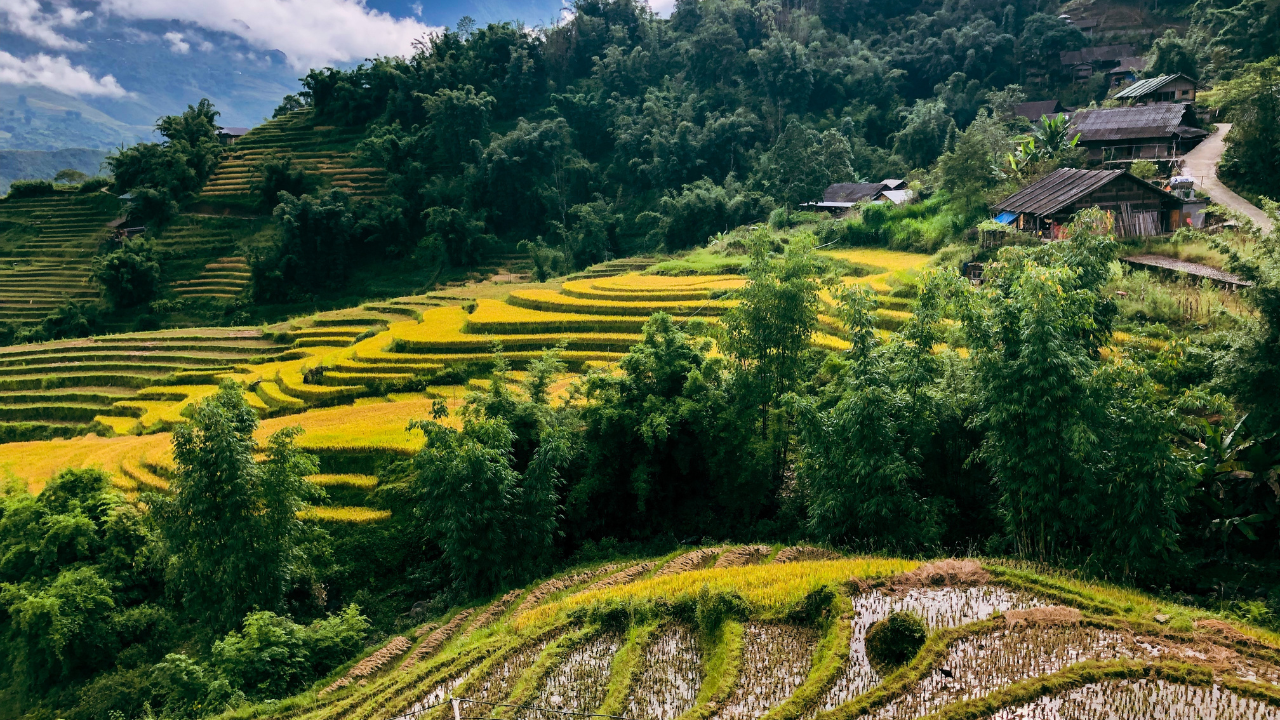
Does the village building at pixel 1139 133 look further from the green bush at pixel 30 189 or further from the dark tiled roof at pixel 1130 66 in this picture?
the green bush at pixel 30 189

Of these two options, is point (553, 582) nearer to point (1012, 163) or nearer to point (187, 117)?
point (1012, 163)

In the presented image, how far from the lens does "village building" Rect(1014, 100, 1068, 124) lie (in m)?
41.1

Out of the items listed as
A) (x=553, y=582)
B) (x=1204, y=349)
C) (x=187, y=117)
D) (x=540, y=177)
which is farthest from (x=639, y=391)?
(x=187, y=117)

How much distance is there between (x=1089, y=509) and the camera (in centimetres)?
1130

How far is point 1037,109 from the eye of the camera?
136 ft

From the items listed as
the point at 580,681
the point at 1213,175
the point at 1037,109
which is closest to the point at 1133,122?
the point at 1213,175

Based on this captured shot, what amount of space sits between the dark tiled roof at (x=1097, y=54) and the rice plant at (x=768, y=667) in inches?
1905

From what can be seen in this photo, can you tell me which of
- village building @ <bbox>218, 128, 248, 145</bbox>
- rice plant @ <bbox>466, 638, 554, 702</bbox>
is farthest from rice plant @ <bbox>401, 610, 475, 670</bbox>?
village building @ <bbox>218, 128, 248, 145</bbox>

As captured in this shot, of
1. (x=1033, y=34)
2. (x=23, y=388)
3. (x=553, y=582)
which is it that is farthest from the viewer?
(x=1033, y=34)

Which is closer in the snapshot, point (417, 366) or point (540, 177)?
point (417, 366)

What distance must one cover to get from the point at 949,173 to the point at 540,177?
28194 millimetres

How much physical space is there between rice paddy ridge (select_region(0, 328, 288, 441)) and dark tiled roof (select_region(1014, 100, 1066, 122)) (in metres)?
39.3

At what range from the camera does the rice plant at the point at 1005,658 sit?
27.7 ft

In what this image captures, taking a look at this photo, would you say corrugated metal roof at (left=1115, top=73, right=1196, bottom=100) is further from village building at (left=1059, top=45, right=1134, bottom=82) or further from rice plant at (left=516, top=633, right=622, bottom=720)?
rice plant at (left=516, top=633, right=622, bottom=720)
